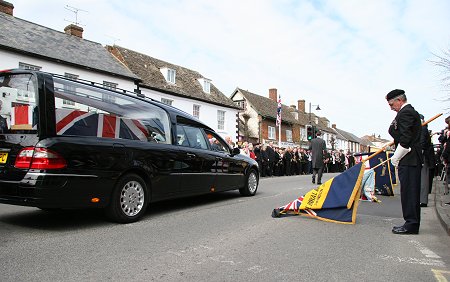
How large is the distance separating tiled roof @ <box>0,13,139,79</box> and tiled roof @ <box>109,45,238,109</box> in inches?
53.5

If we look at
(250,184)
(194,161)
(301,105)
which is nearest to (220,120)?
(250,184)

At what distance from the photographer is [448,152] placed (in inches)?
353

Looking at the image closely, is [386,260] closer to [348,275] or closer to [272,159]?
[348,275]

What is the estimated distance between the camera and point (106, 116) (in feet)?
19.2

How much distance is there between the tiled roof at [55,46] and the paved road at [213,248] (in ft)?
48.7

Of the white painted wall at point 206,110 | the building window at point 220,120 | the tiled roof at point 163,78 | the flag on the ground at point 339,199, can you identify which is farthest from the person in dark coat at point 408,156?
the building window at point 220,120

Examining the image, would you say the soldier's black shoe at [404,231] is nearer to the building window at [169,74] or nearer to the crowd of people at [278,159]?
the crowd of people at [278,159]

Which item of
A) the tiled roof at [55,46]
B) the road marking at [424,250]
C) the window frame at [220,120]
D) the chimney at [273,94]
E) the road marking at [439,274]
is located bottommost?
the road marking at [439,274]

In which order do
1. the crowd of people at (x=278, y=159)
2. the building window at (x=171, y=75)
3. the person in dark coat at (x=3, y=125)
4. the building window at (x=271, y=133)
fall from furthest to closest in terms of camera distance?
the building window at (x=271, y=133) < the building window at (x=171, y=75) < the crowd of people at (x=278, y=159) < the person in dark coat at (x=3, y=125)

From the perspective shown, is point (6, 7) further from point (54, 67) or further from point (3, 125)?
point (3, 125)

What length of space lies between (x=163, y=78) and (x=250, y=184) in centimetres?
2015

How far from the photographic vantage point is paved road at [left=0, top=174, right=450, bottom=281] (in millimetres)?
3605

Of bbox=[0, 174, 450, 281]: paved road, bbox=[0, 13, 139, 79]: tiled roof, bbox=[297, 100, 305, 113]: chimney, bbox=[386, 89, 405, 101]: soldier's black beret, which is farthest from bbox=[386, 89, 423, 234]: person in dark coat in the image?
bbox=[297, 100, 305, 113]: chimney

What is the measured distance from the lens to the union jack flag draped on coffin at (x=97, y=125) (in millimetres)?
5152
